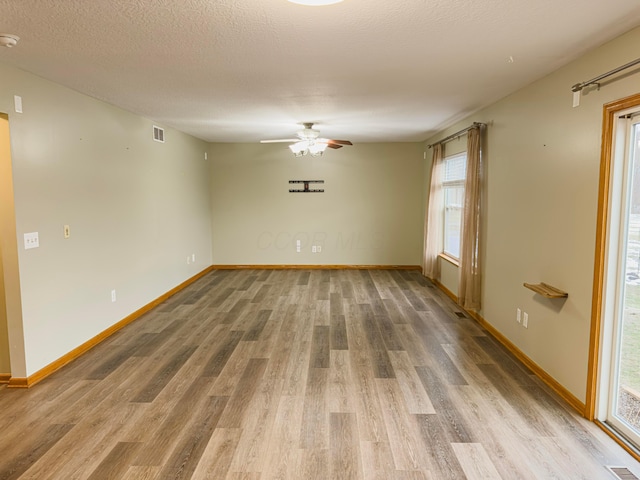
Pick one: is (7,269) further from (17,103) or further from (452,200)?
(452,200)

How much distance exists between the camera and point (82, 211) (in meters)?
3.87

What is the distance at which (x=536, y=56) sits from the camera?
2.83 m

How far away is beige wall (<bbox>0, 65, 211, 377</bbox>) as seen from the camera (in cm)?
320

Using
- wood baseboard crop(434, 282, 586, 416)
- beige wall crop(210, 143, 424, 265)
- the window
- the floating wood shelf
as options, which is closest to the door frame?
wood baseboard crop(434, 282, 586, 416)

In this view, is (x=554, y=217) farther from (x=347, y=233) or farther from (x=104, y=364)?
(x=347, y=233)

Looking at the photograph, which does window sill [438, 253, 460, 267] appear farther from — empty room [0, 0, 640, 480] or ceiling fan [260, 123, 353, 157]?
ceiling fan [260, 123, 353, 157]

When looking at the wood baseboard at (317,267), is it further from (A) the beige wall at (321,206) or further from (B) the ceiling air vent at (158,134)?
(B) the ceiling air vent at (158,134)

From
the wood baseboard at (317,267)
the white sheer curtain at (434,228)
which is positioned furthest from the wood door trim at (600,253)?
the wood baseboard at (317,267)

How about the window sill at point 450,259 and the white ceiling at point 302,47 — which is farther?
the window sill at point 450,259

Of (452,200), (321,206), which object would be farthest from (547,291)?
(321,206)

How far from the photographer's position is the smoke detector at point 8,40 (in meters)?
2.39

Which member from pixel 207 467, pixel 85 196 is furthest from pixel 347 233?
pixel 207 467

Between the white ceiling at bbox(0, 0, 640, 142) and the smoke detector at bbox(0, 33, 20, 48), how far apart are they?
48 millimetres

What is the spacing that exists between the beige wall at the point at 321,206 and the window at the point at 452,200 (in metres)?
1.28
